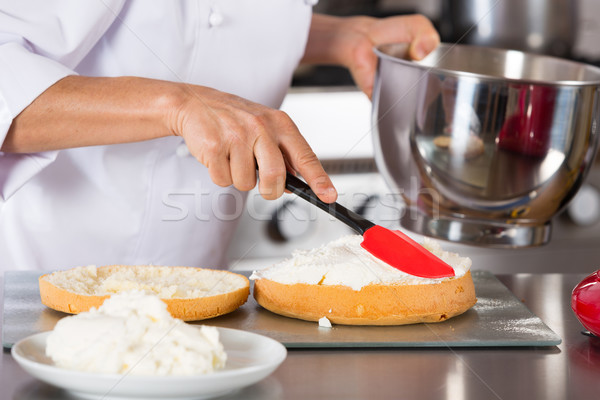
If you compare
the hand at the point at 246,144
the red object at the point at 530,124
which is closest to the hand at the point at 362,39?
the red object at the point at 530,124

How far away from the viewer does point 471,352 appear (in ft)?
2.22

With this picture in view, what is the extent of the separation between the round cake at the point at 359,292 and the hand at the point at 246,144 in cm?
7

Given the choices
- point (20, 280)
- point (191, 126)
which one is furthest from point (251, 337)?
point (20, 280)

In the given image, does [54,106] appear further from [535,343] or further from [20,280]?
[535,343]

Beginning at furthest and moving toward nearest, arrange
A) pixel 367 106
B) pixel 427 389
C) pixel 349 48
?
1. pixel 367 106
2. pixel 349 48
3. pixel 427 389

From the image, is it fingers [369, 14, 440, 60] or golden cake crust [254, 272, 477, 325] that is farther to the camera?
fingers [369, 14, 440, 60]

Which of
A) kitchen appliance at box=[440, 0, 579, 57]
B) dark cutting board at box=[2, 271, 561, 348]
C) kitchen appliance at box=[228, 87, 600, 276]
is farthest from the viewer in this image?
kitchen appliance at box=[440, 0, 579, 57]

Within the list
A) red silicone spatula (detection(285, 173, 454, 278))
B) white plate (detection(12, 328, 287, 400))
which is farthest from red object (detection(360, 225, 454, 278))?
white plate (detection(12, 328, 287, 400))

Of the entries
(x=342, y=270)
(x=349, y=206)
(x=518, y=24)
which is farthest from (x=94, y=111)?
(x=518, y=24)

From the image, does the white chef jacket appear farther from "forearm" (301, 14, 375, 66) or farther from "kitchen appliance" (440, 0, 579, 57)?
"kitchen appliance" (440, 0, 579, 57)

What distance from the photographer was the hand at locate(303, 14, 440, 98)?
1.12 meters

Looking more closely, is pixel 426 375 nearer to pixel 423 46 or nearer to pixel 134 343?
pixel 134 343

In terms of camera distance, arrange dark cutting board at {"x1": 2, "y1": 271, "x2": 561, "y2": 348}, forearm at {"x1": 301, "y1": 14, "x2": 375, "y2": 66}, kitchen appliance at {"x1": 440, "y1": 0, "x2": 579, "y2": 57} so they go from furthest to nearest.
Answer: kitchen appliance at {"x1": 440, "y1": 0, "x2": 579, "y2": 57} → forearm at {"x1": 301, "y1": 14, "x2": 375, "y2": 66} → dark cutting board at {"x1": 2, "y1": 271, "x2": 561, "y2": 348}

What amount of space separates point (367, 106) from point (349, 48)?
1.77 ft
